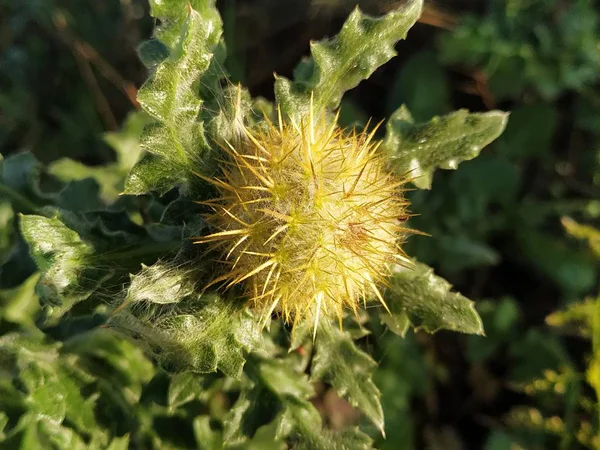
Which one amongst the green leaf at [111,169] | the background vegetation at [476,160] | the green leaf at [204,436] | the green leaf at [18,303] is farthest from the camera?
the background vegetation at [476,160]

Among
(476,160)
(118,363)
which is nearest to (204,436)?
(118,363)

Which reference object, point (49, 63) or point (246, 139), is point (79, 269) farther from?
point (49, 63)

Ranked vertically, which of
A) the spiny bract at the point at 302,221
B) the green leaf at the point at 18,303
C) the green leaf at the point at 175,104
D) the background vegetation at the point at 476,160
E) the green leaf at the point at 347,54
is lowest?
the background vegetation at the point at 476,160

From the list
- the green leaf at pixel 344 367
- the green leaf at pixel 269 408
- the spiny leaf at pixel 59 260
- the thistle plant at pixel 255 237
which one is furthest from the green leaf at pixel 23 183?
the green leaf at pixel 344 367

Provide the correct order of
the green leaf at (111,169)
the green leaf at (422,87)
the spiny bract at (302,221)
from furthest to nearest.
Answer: the green leaf at (422,87), the green leaf at (111,169), the spiny bract at (302,221)

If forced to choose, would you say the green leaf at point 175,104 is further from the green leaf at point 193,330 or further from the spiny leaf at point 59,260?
the green leaf at point 193,330

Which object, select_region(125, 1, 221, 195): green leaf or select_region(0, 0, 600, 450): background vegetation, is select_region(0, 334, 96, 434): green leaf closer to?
select_region(125, 1, 221, 195): green leaf

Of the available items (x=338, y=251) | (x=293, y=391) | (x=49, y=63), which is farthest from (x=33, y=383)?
(x=49, y=63)
